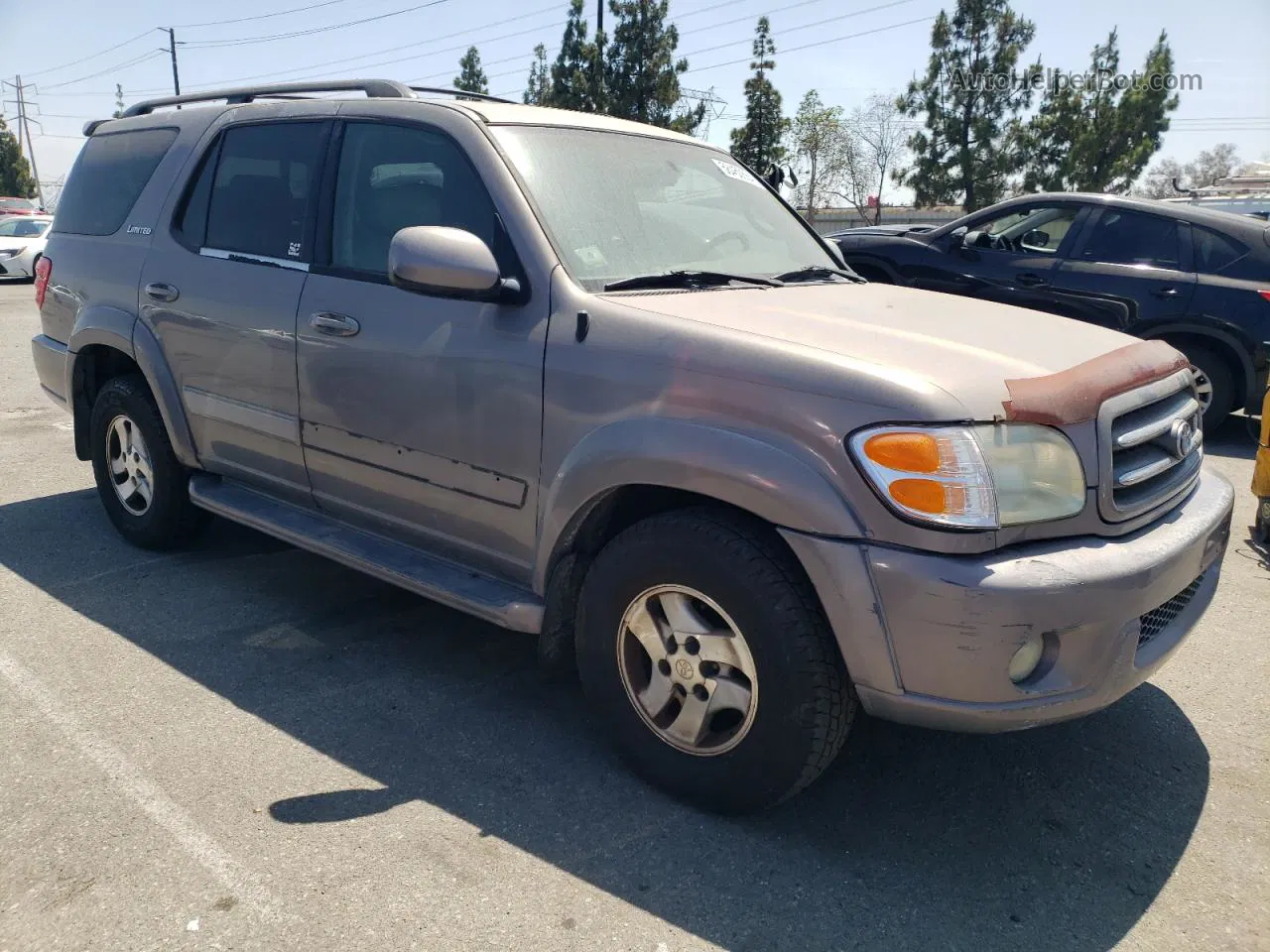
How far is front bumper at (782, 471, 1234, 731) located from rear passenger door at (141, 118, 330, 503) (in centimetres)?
221

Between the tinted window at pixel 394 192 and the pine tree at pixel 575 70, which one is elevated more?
the pine tree at pixel 575 70

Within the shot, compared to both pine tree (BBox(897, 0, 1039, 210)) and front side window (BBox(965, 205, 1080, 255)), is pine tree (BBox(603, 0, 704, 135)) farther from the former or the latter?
front side window (BBox(965, 205, 1080, 255))

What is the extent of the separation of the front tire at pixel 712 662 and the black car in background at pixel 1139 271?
573cm

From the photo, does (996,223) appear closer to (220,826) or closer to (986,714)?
(986,714)

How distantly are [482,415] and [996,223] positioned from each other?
664cm

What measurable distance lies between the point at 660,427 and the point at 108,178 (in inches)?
138

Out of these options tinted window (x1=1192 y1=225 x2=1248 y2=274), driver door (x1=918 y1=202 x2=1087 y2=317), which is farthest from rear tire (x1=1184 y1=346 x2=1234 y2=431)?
driver door (x1=918 y1=202 x2=1087 y2=317)

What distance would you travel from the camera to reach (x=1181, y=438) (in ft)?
9.46

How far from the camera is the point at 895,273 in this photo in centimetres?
870

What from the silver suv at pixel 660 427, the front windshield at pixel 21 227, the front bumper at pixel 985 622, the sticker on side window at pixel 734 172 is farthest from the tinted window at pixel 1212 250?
the front windshield at pixel 21 227

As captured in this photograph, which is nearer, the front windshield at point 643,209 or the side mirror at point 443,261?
the side mirror at point 443,261

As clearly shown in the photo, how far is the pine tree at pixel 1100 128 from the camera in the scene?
102ft

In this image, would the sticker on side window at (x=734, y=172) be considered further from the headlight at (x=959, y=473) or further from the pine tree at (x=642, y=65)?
the pine tree at (x=642, y=65)

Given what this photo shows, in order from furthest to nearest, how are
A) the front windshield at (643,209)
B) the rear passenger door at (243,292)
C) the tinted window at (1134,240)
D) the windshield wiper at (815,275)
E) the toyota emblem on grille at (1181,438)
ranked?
the tinted window at (1134,240), the rear passenger door at (243,292), the windshield wiper at (815,275), the front windshield at (643,209), the toyota emblem on grille at (1181,438)
